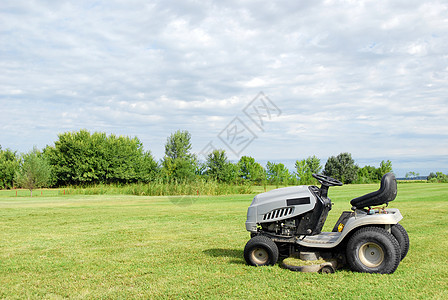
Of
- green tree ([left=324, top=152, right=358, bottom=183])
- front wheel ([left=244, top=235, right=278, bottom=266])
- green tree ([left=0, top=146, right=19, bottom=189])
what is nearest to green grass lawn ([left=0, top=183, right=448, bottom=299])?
front wheel ([left=244, top=235, right=278, bottom=266])

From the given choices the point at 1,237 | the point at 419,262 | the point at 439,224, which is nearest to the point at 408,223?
the point at 439,224

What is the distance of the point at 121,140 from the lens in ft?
198

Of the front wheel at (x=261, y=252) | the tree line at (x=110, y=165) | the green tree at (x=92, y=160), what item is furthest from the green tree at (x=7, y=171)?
the front wheel at (x=261, y=252)

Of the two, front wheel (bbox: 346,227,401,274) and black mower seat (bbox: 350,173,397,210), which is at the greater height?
black mower seat (bbox: 350,173,397,210)

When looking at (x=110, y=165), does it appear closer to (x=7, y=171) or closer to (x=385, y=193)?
(x=7, y=171)

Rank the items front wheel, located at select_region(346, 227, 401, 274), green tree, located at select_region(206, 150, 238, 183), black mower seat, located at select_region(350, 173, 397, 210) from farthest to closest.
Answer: green tree, located at select_region(206, 150, 238, 183) → black mower seat, located at select_region(350, 173, 397, 210) → front wheel, located at select_region(346, 227, 401, 274)

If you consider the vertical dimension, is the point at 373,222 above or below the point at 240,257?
above

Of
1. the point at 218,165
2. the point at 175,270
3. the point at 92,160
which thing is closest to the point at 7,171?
the point at 92,160

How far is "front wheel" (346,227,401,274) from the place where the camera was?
17.9 feet

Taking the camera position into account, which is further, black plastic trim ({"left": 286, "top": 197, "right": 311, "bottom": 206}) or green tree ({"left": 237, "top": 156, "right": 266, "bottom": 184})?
green tree ({"left": 237, "top": 156, "right": 266, "bottom": 184})

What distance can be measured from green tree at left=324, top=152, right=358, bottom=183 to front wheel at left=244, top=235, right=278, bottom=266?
6139cm

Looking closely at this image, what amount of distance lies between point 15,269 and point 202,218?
313 inches

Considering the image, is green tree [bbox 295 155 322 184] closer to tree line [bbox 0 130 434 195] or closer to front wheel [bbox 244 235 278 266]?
tree line [bbox 0 130 434 195]

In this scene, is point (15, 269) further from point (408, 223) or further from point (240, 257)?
point (408, 223)
